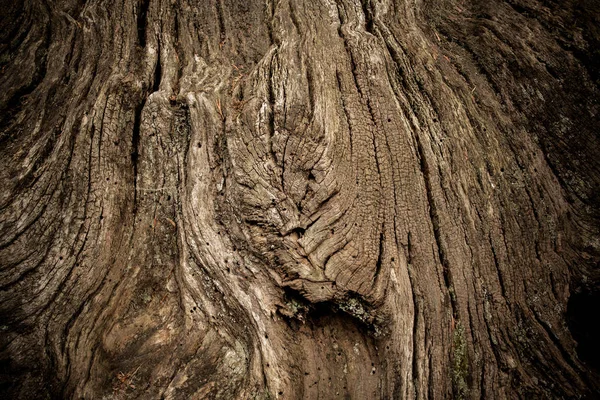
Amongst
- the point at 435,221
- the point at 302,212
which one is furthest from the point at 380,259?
the point at 302,212

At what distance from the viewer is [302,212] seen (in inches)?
111

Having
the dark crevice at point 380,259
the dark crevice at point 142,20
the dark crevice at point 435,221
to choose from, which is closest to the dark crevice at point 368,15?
the dark crevice at point 435,221

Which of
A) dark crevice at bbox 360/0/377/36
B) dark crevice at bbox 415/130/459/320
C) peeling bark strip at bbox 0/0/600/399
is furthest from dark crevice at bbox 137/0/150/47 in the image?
dark crevice at bbox 415/130/459/320

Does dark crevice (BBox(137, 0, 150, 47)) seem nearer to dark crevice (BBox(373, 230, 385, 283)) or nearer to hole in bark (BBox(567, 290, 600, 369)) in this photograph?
dark crevice (BBox(373, 230, 385, 283))

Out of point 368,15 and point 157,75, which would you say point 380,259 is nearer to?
point 368,15

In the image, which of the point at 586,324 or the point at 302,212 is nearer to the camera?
the point at 302,212

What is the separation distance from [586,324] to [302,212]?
101 inches

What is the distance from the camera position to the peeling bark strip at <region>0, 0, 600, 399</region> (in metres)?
2.86

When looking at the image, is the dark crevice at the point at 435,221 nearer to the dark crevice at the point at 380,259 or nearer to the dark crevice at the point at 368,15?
the dark crevice at the point at 380,259

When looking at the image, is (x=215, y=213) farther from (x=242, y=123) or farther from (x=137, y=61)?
(x=137, y=61)

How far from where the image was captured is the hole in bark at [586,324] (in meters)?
3.19

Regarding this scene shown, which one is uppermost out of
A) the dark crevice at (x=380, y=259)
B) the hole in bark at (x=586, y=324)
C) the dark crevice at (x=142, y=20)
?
the dark crevice at (x=142, y=20)

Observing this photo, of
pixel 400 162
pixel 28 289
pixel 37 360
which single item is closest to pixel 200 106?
pixel 400 162

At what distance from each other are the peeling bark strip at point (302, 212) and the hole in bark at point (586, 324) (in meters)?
0.02
